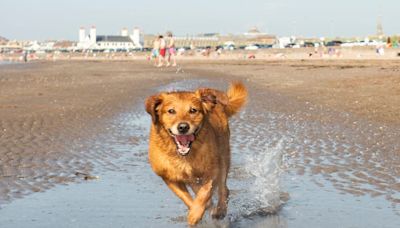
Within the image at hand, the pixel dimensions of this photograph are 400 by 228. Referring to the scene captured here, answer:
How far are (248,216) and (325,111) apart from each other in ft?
27.7

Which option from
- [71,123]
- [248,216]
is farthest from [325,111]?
[248,216]

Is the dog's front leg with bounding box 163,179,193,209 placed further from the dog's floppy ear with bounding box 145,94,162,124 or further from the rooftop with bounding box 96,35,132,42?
the rooftop with bounding box 96,35,132,42

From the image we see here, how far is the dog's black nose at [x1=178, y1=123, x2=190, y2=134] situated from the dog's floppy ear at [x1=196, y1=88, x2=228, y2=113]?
0.36 metres

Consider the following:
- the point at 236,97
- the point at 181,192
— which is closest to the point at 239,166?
the point at 236,97

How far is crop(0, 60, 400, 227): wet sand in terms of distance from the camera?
5691mm

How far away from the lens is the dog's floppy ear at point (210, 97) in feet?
17.3

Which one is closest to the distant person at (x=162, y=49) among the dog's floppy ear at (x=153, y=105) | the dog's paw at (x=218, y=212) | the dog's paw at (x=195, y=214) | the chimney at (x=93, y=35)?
the dog's paw at (x=218, y=212)

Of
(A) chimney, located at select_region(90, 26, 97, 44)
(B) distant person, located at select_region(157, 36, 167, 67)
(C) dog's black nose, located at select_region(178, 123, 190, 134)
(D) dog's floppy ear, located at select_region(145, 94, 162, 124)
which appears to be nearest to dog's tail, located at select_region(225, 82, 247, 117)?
(D) dog's floppy ear, located at select_region(145, 94, 162, 124)

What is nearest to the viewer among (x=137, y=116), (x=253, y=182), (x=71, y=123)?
(x=253, y=182)

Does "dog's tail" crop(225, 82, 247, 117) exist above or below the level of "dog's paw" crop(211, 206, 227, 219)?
above

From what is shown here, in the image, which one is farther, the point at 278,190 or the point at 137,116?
the point at 137,116

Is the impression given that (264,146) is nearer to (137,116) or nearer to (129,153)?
(129,153)

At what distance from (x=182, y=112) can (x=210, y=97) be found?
0.31 m

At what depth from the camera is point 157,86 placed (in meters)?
→ 22.0
